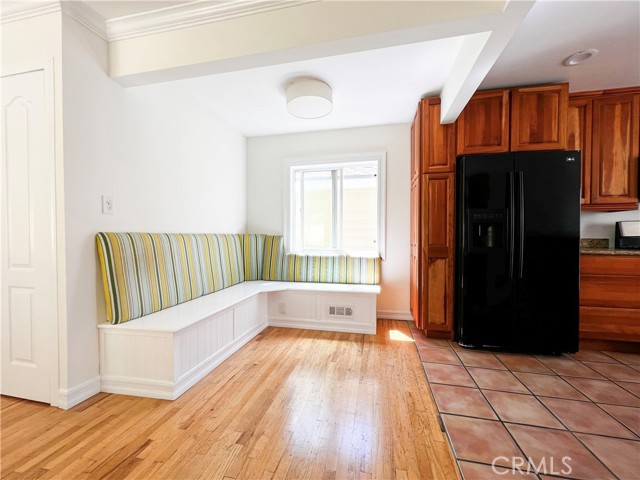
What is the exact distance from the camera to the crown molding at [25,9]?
1.68 m

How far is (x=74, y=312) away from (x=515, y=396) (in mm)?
2926

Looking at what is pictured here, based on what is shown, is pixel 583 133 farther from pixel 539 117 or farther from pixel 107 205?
pixel 107 205

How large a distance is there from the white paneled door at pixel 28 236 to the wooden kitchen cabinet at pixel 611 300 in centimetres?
418

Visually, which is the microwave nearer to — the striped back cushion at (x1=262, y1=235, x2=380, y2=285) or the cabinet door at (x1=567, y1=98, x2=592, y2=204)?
the cabinet door at (x1=567, y1=98, x2=592, y2=204)

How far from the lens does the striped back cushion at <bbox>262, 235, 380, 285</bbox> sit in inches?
140

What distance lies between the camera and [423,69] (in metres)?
2.35

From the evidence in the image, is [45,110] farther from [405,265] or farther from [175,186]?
[405,265]

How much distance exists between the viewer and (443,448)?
1428 mm

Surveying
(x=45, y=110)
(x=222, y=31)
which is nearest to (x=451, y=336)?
(x=222, y=31)

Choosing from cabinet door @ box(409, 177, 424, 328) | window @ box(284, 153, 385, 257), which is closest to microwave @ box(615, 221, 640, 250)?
cabinet door @ box(409, 177, 424, 328)

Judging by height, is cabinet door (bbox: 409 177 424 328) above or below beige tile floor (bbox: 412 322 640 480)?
above

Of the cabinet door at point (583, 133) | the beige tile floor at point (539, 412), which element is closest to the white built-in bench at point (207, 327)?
the beige tile floor at point (539, 412)

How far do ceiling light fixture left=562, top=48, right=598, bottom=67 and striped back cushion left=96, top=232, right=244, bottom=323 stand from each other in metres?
3.55

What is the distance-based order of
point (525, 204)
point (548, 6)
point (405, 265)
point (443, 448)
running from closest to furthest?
point (443, 448)
point (548, 6)
point (525, 204)
point (405, 265)
